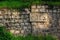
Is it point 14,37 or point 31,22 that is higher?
point 31,22

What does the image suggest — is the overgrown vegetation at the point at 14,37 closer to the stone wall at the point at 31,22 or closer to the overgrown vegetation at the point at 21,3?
the stone wall at the point at 31,22

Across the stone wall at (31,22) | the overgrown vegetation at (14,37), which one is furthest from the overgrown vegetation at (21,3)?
the overgrown vegetation at (14,37)

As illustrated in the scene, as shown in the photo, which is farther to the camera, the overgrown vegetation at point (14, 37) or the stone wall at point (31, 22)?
the stone wall at point (31, 22)

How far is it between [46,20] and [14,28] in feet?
→ 3.38

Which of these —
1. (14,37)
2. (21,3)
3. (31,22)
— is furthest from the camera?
(21,3)

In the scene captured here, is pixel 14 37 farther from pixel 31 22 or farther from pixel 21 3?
pixel 21 3

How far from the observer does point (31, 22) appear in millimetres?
8242

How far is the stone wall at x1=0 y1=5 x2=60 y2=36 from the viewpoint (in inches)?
325

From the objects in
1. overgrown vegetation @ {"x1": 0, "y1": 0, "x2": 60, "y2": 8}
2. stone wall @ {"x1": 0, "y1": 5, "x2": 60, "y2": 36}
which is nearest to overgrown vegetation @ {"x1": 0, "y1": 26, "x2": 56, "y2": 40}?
stone wall @ {"x1": 0, "y1": 5, "x2": 60, "y2": 36}

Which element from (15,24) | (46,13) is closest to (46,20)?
(46,13)

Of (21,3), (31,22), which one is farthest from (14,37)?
(21,3)

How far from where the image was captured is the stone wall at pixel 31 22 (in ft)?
27.1

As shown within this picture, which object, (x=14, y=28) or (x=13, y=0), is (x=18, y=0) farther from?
(x=14, y=28)

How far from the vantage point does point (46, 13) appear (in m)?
8.27
